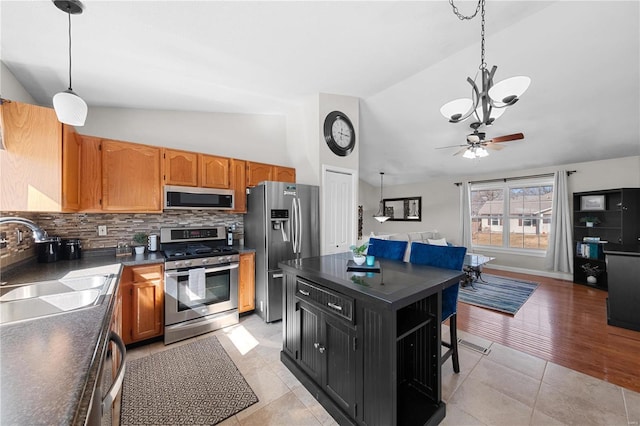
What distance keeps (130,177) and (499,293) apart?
547 cm

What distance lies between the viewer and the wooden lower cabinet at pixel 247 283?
120 inches

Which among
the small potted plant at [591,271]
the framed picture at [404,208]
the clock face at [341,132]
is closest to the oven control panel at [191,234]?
the clock face at [341,132]

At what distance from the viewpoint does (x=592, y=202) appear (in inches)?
174

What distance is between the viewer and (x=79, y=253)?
8.11 feet

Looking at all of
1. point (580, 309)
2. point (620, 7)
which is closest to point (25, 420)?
point (620, 7)

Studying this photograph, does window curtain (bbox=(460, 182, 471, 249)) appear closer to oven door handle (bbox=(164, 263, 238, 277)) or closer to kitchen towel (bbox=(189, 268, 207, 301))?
oven door handle (bbox=(164, 263, 238, 277))

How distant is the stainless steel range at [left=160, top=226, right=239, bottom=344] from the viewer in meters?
2.52

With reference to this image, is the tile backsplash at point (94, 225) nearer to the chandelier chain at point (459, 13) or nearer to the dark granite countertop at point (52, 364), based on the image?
the dark granite countertop at point (52, 364)

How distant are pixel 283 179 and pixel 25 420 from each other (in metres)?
3.24

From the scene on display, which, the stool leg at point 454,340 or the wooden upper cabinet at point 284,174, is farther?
the wooden upper cabinet at point 284,174

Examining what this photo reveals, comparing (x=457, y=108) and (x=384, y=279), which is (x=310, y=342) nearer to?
(x=384, y=279)

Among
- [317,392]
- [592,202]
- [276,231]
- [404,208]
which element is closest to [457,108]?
[276,231]

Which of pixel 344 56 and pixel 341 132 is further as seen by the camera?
pixel 341 132

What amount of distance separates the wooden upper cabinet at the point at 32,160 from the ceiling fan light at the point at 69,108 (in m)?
0.59
